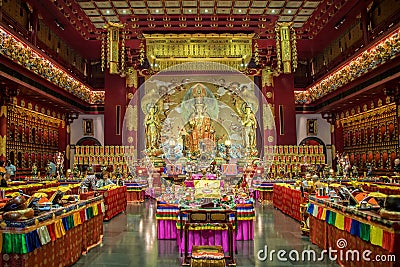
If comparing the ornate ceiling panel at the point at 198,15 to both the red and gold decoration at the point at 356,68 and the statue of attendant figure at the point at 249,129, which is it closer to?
the red and gold decoration at the point at 356,68

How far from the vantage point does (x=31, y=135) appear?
12.9m

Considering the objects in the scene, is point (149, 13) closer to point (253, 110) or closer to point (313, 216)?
point (253, 110)

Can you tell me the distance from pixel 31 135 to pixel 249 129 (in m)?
8.63

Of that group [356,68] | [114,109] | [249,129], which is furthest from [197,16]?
[356,68]

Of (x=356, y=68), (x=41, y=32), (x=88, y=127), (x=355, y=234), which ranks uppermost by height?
(x=41, y=32)

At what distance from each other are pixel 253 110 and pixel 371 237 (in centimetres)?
1217

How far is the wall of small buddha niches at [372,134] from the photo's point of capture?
38.1 ft

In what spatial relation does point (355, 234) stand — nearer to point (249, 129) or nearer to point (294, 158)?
point (294, 158)

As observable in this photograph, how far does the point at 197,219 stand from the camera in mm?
4121

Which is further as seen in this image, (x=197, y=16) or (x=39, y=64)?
(x=197, y=16)

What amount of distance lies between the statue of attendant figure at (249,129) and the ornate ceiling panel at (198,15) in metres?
3.54

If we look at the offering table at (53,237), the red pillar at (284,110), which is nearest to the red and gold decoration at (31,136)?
the offering table at (53,237)

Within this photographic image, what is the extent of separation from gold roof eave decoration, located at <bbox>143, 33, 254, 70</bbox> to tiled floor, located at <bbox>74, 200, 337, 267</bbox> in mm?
8744

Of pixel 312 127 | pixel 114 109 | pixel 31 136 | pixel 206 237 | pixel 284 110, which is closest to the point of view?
pixel 206 237
